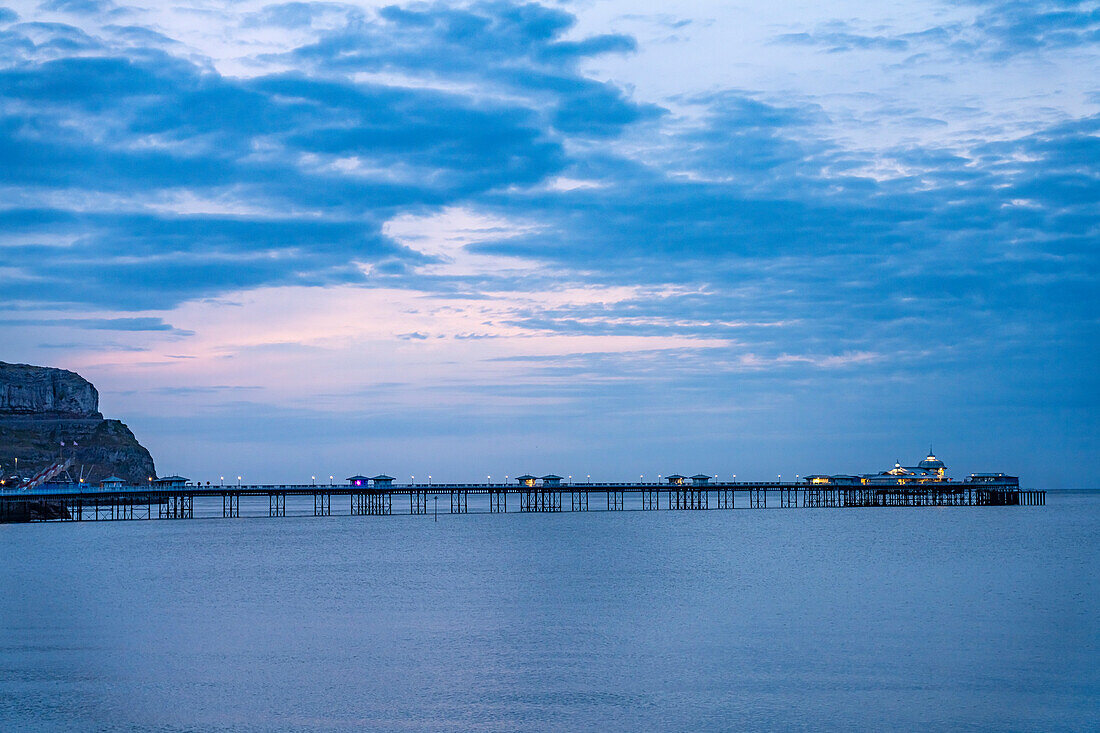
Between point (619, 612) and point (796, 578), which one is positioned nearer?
point (619, 612)

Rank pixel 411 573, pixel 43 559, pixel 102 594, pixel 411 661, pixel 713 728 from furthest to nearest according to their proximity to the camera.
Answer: pixel 43 559, pixel 411 573, pixel 102 594, pixel 411 661, pixel 713 728

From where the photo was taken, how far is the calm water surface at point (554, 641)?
2789 cm

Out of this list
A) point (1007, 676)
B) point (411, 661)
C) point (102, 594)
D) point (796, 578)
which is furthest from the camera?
point (796, 578)

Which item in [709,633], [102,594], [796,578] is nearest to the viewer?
[709,633]

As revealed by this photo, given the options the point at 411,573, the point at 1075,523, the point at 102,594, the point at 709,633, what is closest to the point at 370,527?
the point at 411,573

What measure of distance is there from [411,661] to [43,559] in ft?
168

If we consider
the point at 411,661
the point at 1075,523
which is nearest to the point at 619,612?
the point at 411,661

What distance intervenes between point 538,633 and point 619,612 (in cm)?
670

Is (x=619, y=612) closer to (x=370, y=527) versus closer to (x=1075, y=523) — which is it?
(x=370, y=527)

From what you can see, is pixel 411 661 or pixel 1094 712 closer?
pixel 1094 712

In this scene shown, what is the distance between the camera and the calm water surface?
27891mm

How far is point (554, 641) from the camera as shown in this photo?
38938mm

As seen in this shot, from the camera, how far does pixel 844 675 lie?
3167 cm

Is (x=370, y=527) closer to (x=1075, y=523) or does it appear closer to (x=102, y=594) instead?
(x=102, y=594)
